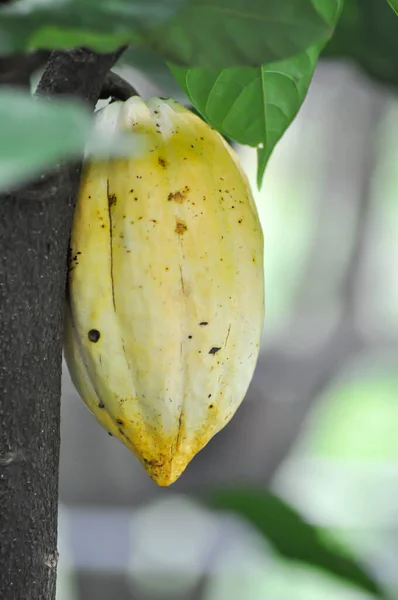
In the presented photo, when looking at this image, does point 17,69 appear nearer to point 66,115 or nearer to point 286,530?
point 66,115

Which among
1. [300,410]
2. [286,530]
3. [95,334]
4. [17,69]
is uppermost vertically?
[17,69]

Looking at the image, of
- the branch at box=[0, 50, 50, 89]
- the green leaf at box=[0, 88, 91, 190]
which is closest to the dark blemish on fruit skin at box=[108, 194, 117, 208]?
the branch at box=[0, 50, 50, 89]

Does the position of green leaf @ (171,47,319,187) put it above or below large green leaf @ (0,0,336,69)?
below

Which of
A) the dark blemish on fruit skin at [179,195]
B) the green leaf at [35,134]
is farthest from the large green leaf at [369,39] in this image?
the green leaf at [35,134]

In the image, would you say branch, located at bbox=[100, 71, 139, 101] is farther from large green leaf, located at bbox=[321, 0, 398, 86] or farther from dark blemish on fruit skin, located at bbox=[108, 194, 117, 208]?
large green leaf, located at bbox=[321, 0, 398, 86]

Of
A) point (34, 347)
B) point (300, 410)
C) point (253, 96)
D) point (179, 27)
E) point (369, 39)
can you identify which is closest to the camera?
point (179, 27)

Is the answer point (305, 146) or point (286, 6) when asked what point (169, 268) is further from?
point (305, 146)

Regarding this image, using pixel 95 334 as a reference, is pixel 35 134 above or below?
above

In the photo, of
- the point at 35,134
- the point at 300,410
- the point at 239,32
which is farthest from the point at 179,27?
the point at 300,410

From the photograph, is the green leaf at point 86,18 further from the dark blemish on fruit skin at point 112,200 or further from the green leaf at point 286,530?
the green leaf at point 286,530
